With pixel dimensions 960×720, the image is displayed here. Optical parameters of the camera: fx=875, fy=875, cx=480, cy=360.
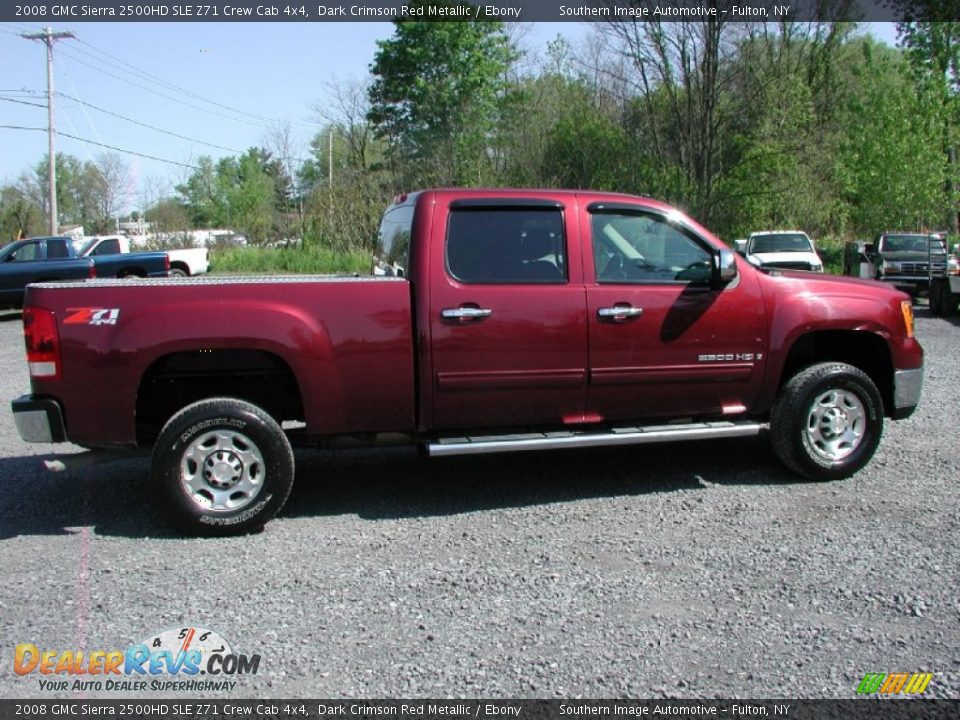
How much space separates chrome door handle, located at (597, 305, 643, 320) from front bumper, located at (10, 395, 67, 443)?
3230 mm

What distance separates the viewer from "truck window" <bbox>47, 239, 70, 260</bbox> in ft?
67.3

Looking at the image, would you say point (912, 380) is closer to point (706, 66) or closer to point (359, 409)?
point (359, 409)

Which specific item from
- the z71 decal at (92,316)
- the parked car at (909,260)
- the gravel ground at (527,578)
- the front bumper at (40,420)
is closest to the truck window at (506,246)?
the gravel ground at (527,578)

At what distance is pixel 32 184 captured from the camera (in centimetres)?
6881

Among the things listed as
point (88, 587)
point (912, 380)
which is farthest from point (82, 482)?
point (912, 380)

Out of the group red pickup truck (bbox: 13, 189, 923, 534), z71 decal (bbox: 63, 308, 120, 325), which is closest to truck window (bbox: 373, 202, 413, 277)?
red pickup truck (bbox: 13, 189, 923, 534)

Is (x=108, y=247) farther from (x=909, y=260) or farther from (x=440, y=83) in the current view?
(x=909, y=260)

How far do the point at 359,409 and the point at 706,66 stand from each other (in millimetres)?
30782

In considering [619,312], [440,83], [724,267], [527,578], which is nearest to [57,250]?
[619,312]

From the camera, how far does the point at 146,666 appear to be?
3553mm

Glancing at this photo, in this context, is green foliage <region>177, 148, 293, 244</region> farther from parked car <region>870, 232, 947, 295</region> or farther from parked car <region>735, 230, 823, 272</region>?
parked car <region>870, 232, 947, 295</region>

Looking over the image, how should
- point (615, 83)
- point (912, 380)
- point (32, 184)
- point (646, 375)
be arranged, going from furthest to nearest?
point (32, 184) < point (615, 83) < point (912, 380) < point (646, 375)

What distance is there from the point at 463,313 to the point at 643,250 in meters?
1.36

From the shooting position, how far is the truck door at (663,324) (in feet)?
18.1
